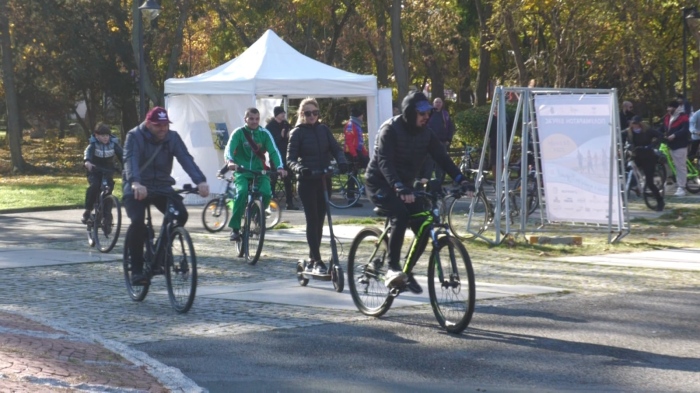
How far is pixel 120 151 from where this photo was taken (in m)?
14.9

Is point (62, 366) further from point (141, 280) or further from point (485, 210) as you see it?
point (485, 210)

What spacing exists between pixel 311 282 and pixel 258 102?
15.9 meters

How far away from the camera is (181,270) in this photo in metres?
9.45

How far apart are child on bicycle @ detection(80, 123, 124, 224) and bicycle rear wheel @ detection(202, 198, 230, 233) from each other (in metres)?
2.18

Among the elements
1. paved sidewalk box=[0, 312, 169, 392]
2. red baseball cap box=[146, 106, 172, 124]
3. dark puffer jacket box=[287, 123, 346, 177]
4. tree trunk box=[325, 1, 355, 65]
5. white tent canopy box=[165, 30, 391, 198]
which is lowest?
paved sidewalk box=[0, 312, 169, 392]

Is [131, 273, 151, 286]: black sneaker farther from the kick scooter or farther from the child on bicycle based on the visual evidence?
the child on bicycle

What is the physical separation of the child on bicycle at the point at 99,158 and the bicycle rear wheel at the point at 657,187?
29.5ft

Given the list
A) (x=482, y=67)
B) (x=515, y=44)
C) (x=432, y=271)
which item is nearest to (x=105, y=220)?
(x=432, y=271)

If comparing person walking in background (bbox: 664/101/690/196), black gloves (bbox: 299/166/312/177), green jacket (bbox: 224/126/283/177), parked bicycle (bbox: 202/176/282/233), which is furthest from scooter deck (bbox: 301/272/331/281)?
person walking in background (bbox: 664/101/690/196)

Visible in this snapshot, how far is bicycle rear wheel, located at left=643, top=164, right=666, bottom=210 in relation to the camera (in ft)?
62.4

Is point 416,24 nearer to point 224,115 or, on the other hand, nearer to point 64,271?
point 224,115

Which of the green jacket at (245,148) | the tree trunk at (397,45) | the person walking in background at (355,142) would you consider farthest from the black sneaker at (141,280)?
the tree trunk at (397,45)

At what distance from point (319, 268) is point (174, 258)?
1503 mm

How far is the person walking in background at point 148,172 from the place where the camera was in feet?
31.8
